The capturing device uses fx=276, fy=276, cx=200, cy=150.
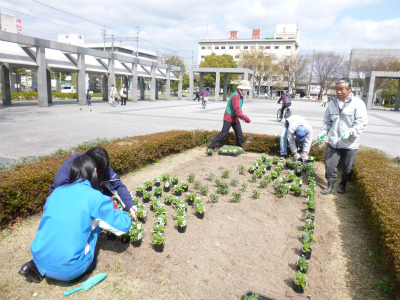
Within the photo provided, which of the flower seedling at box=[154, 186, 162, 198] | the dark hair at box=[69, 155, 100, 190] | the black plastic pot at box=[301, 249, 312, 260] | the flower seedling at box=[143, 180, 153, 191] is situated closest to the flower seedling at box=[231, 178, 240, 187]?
the flower seedling at box=[154, 186, 162, 198]

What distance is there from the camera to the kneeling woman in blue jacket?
2.27m

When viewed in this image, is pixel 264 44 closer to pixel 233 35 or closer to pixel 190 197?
pixel 233 35

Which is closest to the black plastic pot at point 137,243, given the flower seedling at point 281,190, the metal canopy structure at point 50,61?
the flower seedling at point 281,190

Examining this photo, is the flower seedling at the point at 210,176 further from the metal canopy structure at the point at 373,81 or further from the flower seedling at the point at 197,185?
the metal canopy structure at the point at 373,81

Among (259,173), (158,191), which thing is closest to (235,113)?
(259,173)

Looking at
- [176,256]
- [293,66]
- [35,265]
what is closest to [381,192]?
[176,256]

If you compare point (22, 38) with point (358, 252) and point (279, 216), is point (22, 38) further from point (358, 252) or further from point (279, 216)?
point (358, 252)

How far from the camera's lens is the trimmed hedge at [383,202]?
268 cm

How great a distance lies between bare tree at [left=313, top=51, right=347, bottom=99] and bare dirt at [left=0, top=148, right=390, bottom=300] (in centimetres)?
5463

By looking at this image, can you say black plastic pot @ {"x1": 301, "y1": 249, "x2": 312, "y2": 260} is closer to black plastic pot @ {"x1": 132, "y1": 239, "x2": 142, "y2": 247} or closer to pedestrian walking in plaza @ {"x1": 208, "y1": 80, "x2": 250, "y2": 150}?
black plastic pot @ {"x1": 132, "y1": 239, "x2": 142, "y2": 247}

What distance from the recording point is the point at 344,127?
486cm

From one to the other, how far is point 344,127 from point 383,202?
65.9 inches

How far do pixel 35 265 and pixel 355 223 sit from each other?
417cm

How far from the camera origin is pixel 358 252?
135 inches
